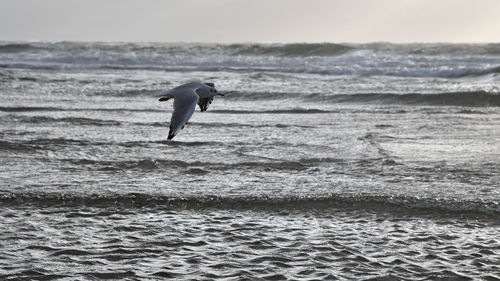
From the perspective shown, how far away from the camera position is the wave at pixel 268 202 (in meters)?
5.68

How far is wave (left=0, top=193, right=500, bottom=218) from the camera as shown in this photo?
568cm

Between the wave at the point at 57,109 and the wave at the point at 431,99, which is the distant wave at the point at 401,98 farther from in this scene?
the wave at the point at 57,109

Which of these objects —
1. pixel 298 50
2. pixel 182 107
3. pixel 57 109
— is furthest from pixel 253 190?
pixel 298 50

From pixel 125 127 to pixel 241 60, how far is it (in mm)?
18102

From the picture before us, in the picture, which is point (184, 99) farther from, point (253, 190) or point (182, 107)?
point (253, 190)

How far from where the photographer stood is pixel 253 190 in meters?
6.21

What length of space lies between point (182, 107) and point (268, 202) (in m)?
1.52

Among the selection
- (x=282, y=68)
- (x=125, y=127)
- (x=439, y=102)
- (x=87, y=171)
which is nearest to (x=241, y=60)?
(x=282, y=68)

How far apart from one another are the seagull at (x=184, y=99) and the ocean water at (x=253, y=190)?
31.7 inches

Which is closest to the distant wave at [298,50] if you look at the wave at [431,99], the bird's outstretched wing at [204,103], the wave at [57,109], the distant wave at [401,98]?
the distant wave at [401,98]

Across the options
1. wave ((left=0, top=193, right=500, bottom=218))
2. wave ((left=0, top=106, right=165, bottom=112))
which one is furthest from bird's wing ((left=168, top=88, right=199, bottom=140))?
wave ((left=0, top=106, right=165, bottom=112))

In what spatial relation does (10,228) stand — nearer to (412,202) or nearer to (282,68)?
(412,202)

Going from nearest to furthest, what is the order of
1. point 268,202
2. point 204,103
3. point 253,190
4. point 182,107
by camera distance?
point 182,107
point 204,103
point 268,202
point 253,190

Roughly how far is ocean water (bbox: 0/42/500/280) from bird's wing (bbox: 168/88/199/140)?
0.80 metres
